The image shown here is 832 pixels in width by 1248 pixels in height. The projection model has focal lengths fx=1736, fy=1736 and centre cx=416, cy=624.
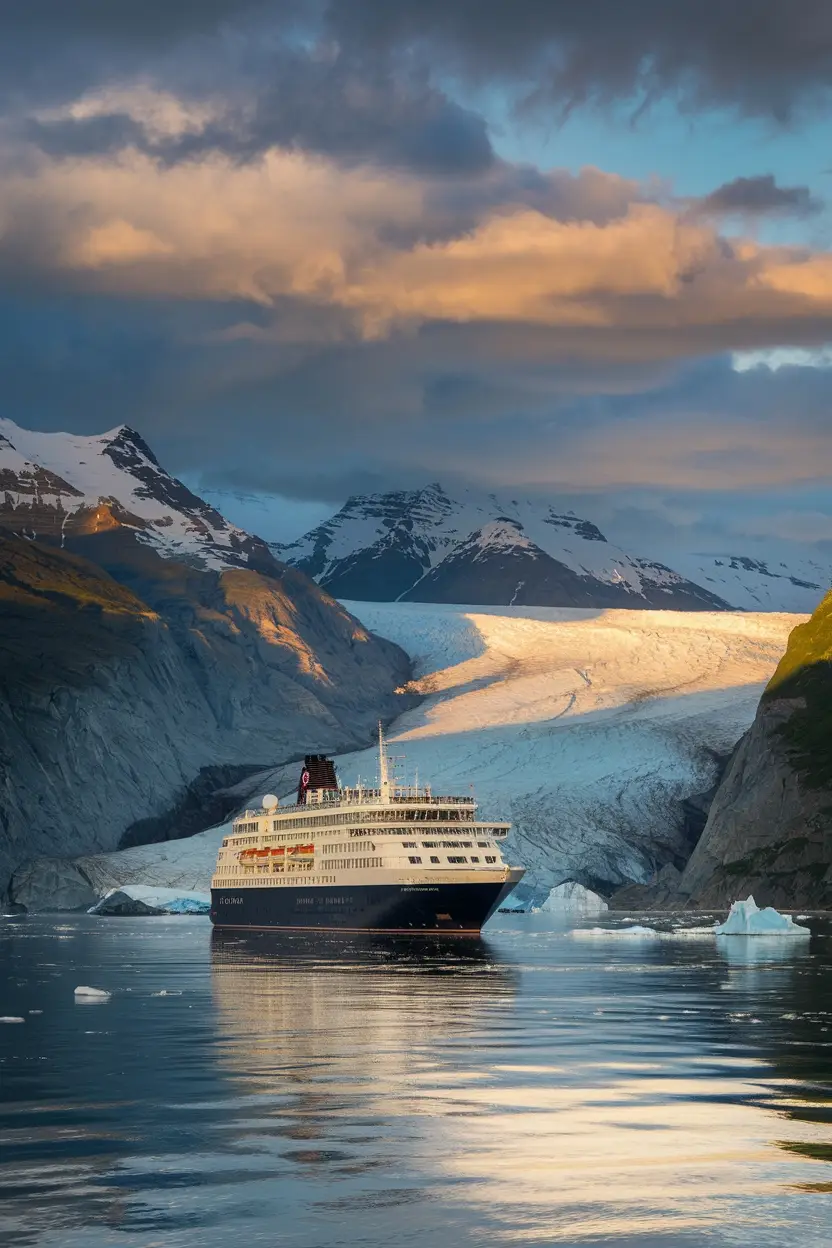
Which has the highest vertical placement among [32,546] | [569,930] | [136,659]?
[32,546]

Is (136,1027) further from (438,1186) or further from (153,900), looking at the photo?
(153,900)

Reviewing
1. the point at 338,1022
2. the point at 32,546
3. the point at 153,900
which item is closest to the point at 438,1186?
the point at 338,1022

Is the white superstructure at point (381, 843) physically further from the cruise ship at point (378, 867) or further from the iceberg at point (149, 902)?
the iceberg at point (149, 902)

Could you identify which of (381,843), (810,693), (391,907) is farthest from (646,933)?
(810,693)

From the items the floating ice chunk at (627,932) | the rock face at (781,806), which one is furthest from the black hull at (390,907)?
the rock face at (781,806)

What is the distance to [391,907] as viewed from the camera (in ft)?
272

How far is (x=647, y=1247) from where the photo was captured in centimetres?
1769

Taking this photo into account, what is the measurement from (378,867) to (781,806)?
48344 millimetres

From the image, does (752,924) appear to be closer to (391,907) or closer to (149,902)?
(391,907)

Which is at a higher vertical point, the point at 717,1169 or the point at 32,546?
the point at 32,546

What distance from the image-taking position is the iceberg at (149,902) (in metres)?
123

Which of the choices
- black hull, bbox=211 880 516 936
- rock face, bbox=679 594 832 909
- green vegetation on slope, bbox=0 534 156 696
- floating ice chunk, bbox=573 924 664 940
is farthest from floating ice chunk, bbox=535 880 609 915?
green vegetation on slope, bbox=0 534 156 696

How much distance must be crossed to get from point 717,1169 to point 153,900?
349 ft

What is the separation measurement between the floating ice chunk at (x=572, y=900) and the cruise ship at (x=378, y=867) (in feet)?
101
